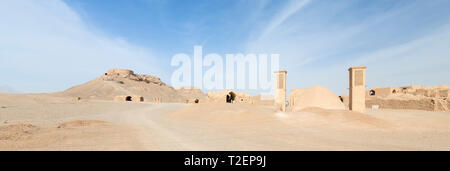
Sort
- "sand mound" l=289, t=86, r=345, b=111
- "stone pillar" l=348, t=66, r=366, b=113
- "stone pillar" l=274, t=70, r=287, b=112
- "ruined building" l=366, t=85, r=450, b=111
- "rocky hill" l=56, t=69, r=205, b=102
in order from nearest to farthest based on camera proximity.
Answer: "stone pillar" l=348, t=66, r=366, b=113, "stone pillar" l=274, t=70, r=287, b=112, "sand mound" l=289, t=86, r=345, b=111, "ruined building" l=366, t=85, r=450, b=111, "rocky hill" l=56, t=69, r=205, b=102

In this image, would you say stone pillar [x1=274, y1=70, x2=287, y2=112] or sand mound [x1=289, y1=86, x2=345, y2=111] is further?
sand mound [x1=289, y1=86, x2=345, y2=111]

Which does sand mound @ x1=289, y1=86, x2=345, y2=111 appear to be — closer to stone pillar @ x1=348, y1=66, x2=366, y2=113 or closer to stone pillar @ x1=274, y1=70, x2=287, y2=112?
stone pillar @ x1=348, y1=66, x2=366, y2=113

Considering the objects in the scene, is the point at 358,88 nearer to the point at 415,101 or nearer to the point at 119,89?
the point at 415,101

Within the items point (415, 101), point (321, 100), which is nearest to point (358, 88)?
point (321, 100)

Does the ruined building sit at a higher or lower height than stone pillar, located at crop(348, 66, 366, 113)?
lower

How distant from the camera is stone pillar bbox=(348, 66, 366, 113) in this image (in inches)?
549

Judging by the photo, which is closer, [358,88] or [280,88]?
[358,88]

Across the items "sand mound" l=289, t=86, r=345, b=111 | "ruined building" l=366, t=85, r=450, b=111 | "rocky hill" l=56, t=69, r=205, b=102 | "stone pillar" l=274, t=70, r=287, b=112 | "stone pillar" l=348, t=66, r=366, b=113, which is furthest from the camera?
"rocky hill" l=56, t=69, r=205, b=102

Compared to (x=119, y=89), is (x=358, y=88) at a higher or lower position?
lower

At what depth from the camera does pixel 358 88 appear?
14164 mm

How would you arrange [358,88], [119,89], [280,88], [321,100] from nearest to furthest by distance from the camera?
[358,88] → [280,88] → [321,100] → [119,89]

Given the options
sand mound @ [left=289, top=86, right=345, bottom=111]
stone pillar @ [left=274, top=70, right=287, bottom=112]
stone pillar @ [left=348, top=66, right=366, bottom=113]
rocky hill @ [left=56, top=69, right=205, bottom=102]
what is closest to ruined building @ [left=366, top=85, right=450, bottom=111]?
sand mound @ [left=289, top=86, right=345, bottom=111]
